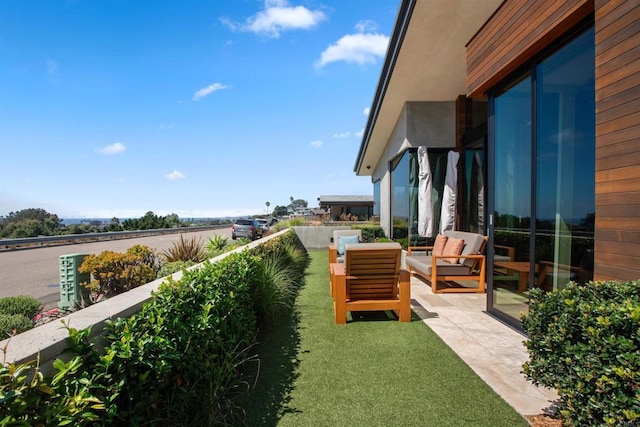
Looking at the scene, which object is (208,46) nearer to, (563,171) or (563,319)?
(563,171)

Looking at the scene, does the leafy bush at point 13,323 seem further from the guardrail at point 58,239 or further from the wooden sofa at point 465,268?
the guardrail at point 58,239

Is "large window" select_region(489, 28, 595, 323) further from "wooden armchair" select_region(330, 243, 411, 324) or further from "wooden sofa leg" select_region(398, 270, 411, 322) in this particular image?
"wooden armchair" select_region(330, 243, 411, 324)

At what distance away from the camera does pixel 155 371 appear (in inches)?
62.2

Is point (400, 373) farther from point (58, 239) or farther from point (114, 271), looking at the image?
point (58, 239)

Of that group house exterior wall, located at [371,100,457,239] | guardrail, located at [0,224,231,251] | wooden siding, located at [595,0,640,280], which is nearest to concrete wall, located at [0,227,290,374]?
wooden siding, located at [595,0,640,280]

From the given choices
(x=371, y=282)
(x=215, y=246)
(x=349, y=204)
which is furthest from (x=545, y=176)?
(x=349, y=204)

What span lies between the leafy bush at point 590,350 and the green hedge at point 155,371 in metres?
2.12

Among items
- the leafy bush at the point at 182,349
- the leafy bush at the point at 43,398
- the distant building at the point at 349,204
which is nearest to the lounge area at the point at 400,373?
the leafy bush at the point at 182,349

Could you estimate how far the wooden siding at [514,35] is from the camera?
124 inches

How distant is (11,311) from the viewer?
3.47m

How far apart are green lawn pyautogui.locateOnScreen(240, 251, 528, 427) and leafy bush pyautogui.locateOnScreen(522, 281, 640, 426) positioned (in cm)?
57

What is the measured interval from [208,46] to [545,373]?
967 centimetres

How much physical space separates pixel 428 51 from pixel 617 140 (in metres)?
4.32

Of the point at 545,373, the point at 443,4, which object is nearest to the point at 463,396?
Answer: the point at 545,373
